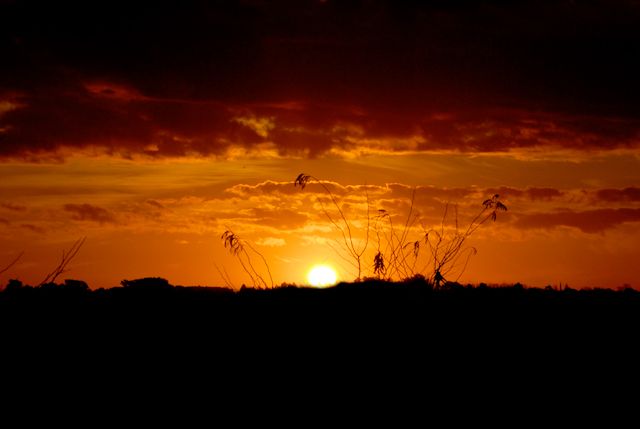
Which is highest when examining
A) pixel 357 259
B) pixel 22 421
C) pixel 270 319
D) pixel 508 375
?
pixel 357 259

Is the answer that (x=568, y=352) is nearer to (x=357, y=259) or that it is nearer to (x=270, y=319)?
(x=270, y=319)

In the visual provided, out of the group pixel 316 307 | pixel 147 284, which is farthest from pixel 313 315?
pixel 147 284

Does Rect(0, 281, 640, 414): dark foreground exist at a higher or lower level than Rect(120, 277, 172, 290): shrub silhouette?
lower

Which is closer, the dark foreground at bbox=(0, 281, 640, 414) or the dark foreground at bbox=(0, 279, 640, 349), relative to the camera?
the dark foreground at bbox=(0, 281, 640, 414)

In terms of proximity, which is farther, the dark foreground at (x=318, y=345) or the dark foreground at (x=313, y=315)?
the dark foreground at (x=313, y=315)

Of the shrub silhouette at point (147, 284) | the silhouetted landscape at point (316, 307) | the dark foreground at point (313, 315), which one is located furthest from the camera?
the shrub silhouette at point (147, 284)

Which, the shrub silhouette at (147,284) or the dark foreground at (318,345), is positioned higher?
the shrub silhouette at (147,284)

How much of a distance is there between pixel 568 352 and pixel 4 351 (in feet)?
19.6

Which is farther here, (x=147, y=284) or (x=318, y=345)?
(x=147, y=284)

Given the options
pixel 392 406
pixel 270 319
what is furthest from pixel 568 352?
pixel 270 319

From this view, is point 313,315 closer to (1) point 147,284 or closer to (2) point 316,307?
(2) point 316,307

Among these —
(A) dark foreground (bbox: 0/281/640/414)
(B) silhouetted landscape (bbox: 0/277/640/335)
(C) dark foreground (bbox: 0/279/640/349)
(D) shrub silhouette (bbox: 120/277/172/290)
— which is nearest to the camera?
(A) dark foreground (bbox: 0/281/640/414)

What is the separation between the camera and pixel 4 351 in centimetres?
761

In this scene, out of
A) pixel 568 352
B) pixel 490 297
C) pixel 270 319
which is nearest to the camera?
pixel 568 352
